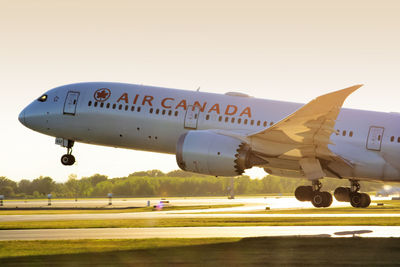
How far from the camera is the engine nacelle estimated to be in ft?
92.0

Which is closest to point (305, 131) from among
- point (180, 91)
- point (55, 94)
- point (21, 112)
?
point (180, 91)

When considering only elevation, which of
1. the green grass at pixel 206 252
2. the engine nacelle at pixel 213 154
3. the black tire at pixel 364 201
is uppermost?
the engine nacelle at pixel 213 154

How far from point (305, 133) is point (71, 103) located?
14133 millimetres

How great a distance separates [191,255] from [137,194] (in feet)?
480

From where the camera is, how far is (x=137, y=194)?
16425cm

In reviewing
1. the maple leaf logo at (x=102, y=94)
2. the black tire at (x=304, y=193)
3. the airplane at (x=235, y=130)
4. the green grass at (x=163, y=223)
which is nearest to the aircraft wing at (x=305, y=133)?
the airplane at (x=235, y=130)

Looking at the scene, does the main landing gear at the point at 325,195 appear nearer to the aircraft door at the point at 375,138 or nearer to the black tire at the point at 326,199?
the black tire at the point at 326,199

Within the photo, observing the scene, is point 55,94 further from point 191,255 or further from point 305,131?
point 191,255

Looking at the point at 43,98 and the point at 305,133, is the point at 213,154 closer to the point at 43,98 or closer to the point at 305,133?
the point at 305,133

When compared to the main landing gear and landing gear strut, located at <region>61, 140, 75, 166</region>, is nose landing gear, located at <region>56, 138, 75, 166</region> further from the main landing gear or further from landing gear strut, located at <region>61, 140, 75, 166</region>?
the main landing gear

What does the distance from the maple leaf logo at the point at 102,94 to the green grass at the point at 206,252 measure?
11.6 metres

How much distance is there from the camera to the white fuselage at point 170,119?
29891 mm

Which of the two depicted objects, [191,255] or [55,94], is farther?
[55,94]

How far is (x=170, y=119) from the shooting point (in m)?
32.1
